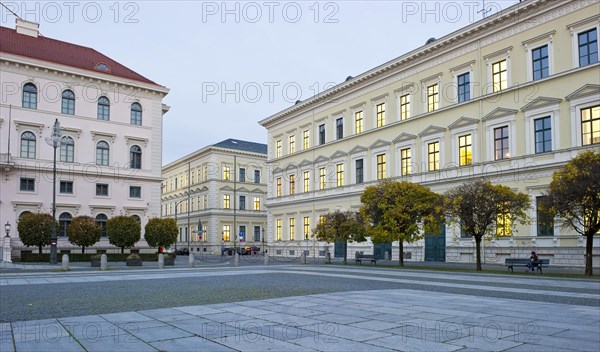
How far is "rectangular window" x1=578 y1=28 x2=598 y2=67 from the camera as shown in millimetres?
29062

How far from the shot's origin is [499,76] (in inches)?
1369

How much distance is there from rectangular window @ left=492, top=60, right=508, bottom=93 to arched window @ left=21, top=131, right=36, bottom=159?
4001 centimetres

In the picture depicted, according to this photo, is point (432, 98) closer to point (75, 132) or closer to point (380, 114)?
point (380, 114)

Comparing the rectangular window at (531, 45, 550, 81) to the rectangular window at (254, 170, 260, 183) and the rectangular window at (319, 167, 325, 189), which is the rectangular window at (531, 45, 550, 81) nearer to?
the rectangular window at (319, 167, 325, 189)

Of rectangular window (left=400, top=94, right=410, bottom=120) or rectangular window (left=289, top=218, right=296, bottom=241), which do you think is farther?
rectangular window (left=289, top=218, right=296, bottom=241)

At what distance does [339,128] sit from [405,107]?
9.71 m

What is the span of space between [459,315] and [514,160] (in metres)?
24.8

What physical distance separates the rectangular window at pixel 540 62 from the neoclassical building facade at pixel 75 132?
37954 mm

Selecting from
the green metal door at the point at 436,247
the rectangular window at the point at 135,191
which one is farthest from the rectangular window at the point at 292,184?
the green metal door at the point at 436,247

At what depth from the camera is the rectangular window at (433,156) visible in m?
39.3

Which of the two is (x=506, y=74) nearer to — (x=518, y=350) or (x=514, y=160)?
(x=514, y=160)

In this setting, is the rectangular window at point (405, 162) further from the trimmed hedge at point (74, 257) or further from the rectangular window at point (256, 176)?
the rectangular window at point (256, 176)

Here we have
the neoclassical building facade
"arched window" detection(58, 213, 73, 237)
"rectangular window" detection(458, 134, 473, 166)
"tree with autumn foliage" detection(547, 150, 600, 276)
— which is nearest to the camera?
"tree with autumn foliage" detection(547, 150, 600, 276)

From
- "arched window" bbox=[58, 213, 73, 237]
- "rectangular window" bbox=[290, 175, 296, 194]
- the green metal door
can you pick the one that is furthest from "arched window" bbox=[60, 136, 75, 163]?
the green metal door
